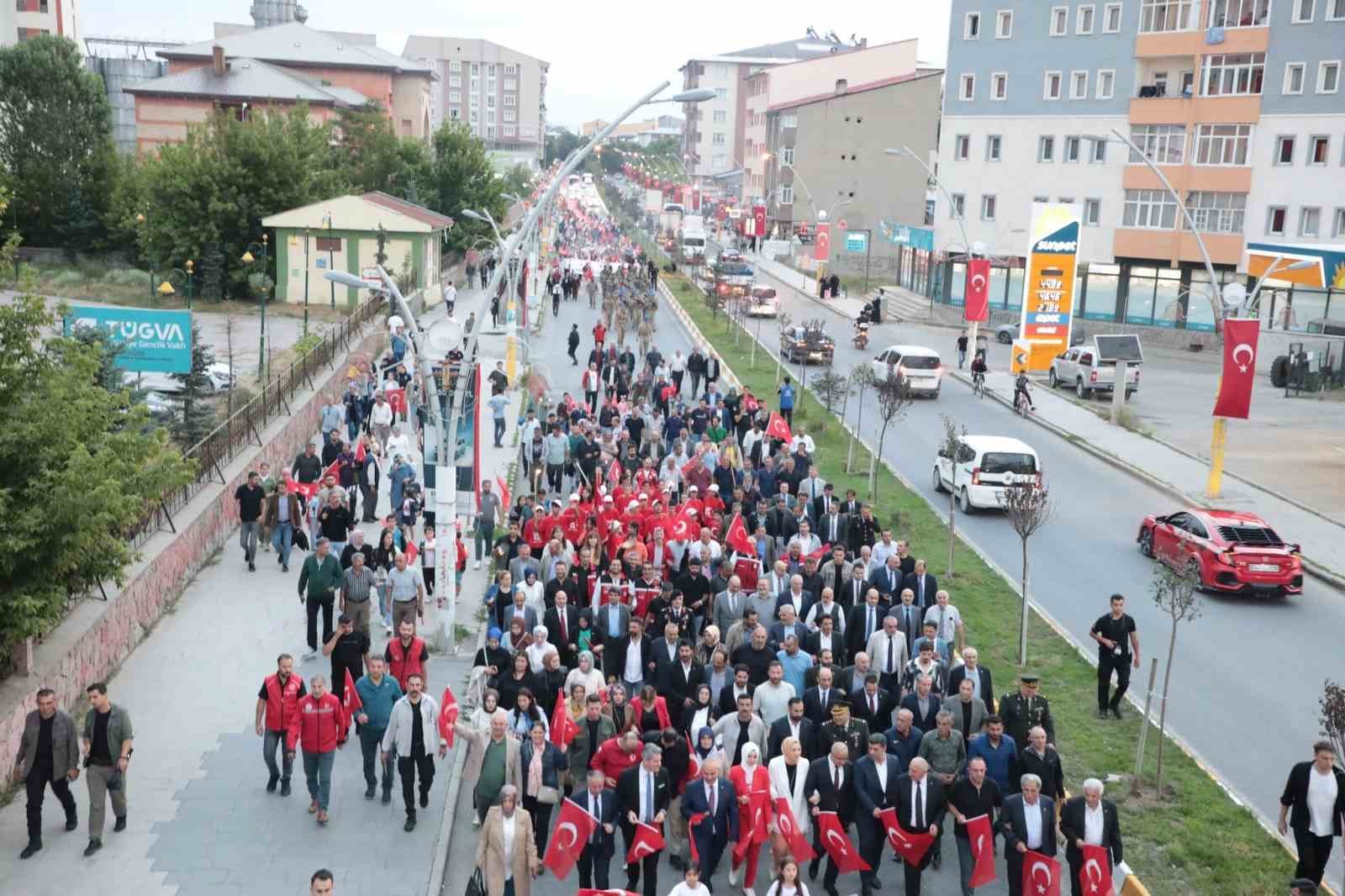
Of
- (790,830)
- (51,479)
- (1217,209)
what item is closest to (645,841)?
(790,830)

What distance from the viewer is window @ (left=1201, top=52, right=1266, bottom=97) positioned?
54.0 meters

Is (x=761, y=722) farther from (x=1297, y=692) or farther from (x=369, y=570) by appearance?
(x=1297, y=692)

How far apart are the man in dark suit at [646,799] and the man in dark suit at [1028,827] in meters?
2.76

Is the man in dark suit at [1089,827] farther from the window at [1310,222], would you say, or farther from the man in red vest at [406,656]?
the window at [1310,222]

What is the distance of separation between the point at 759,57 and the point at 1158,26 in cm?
10314

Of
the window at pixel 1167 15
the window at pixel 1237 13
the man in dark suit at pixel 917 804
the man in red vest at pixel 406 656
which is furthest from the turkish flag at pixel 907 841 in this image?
the window at pixel 1167 15

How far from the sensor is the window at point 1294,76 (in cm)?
5259

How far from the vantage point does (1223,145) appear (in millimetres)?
54844

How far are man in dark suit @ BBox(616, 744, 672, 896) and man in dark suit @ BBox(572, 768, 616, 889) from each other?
10 centimetres

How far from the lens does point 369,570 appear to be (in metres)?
16.1

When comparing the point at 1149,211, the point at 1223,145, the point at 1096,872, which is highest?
the point at 1223,145

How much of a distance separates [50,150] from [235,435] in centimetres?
4615

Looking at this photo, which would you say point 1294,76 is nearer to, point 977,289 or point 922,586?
point 977,289

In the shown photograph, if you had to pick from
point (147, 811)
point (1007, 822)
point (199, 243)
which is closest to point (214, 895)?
point (147, 811)
